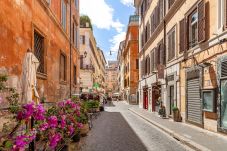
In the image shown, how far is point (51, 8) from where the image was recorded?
1802 centimetres

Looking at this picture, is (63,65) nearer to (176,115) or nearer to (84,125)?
(176,115)

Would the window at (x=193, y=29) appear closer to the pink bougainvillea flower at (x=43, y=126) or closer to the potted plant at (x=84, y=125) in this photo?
the potted plant at (x=84, y=125)

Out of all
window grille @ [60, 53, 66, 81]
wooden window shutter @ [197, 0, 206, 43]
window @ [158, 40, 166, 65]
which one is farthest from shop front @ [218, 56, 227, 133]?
window grille @ [60, 53, 66, 81]

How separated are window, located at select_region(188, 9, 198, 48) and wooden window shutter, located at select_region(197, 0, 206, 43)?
2.93 feet

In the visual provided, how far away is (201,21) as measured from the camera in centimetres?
1433

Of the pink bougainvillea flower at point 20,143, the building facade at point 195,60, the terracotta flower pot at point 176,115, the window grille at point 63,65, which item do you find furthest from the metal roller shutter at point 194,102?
the pink bougainvillea flower at point 20,143

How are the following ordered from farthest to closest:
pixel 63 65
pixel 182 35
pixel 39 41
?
pixel 63 65 → pixel 182 35 → pixel 39 41

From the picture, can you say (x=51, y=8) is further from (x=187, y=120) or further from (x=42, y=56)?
(x=187, y=120)

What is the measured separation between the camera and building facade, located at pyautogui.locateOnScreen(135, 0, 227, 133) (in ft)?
40.1

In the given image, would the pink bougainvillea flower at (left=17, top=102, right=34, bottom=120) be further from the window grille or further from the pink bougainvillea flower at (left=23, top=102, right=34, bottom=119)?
the window grille

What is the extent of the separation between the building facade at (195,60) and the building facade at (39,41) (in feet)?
23.3

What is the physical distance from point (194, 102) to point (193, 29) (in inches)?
145

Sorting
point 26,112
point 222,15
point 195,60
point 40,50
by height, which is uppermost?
point 222,15

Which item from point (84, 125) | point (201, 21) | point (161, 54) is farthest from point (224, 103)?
point (161, 54)
